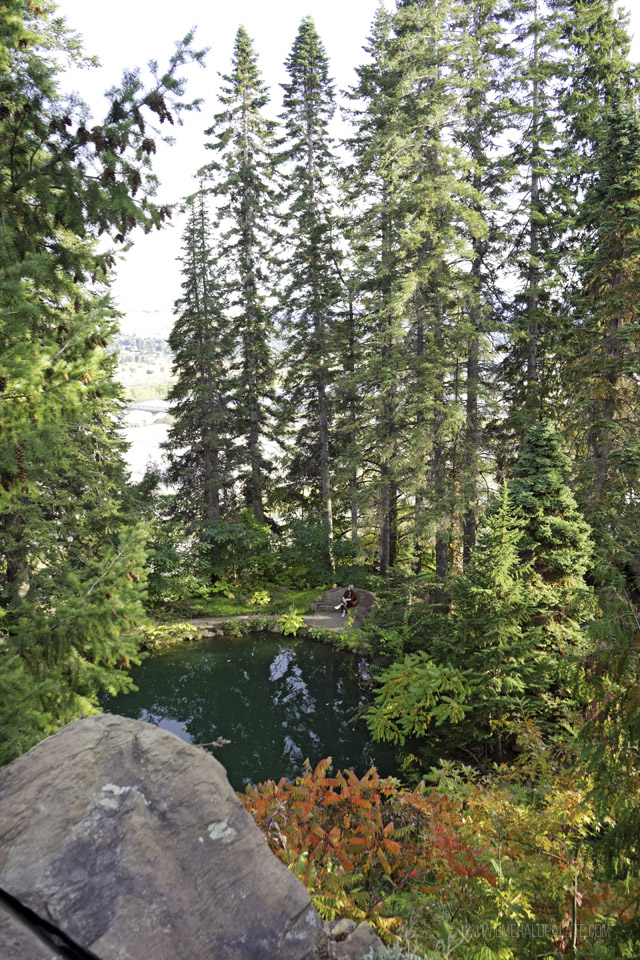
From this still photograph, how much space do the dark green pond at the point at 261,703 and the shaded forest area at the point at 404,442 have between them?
3.21 ft

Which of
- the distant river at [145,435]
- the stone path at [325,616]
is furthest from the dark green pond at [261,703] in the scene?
the distant river at [145,435]

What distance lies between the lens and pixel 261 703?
1303 centimetres

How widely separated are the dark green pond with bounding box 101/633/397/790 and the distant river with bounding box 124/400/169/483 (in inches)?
366

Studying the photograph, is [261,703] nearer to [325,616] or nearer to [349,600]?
[349,600]

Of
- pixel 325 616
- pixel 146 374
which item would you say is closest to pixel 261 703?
pixel 325 616

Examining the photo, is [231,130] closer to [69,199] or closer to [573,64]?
[573,64]

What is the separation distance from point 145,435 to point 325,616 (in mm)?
66807

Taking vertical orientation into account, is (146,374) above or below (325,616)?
above

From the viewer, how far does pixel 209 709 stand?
12.8 meters

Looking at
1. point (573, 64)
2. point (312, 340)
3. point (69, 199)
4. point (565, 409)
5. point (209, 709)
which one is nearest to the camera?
point (69, 199)

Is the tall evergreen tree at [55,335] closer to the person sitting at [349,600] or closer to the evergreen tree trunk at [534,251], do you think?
the person sitting at [349,600]

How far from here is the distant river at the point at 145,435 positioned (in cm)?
2852

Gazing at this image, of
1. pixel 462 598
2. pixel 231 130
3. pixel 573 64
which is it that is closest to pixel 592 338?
pixel 462 598

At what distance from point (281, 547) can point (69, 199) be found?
17798mm
